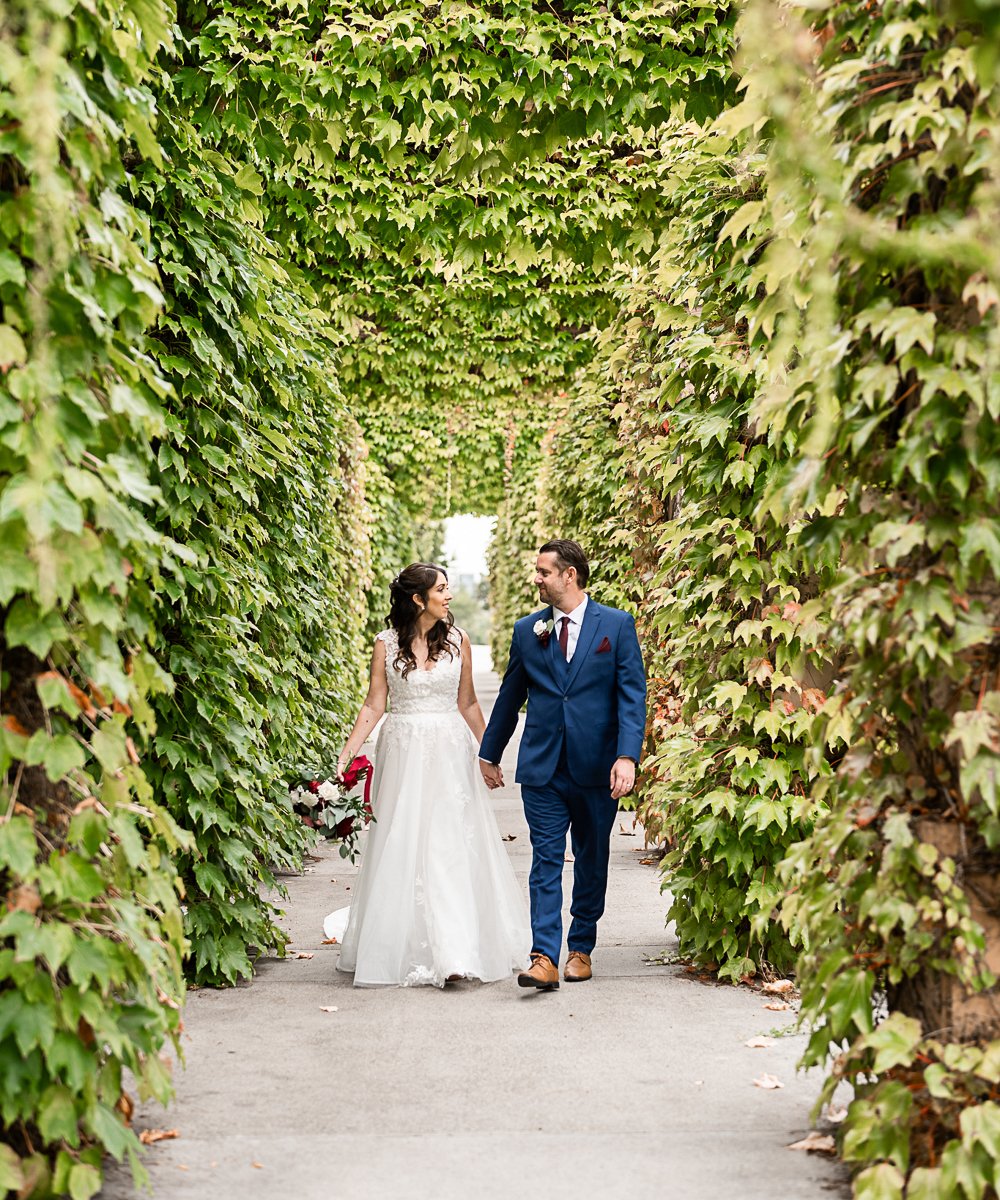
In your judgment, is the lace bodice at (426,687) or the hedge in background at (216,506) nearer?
the hedge in background at (216,506)

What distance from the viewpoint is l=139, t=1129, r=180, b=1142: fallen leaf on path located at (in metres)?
4.20

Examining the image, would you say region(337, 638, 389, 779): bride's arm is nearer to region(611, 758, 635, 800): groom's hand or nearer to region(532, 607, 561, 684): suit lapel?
region(532, 607, 561, 684): suit lapel

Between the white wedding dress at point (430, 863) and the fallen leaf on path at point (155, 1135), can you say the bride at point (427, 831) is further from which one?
the fallen leaf on path at point (155, 1135)

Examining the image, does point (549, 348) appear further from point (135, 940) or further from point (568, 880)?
point (135, 940)

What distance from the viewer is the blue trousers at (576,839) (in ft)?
20.8

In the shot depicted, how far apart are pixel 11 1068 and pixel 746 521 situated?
4.30m

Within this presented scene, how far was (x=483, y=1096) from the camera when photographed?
15.3 feet

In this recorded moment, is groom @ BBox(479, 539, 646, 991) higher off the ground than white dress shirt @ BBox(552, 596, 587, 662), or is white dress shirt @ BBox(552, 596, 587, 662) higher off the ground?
white dress shirt @ BBox(552, 596, 587, 662)

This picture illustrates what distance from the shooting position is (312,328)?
10.1 m

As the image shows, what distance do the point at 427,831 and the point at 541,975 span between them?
99cm

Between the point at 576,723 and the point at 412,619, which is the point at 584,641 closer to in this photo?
the point at 576,723

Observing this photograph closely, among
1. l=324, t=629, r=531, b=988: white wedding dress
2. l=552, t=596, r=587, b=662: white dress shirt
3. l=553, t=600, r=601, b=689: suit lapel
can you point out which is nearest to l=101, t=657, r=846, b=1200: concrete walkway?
l=324, t=629, r=531, b=988: white wedding dress

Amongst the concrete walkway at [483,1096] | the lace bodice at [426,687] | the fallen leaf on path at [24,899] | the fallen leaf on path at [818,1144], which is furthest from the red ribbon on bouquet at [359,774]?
the fallen leaf on path at [24,899]

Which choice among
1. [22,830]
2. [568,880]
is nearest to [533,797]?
[568,880]
